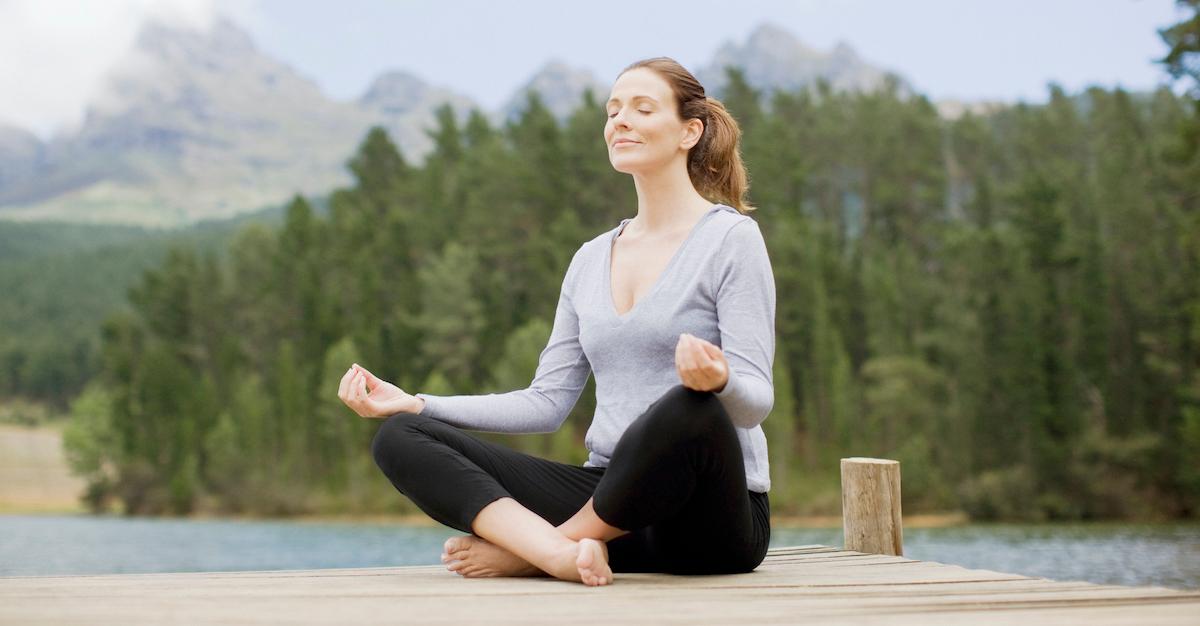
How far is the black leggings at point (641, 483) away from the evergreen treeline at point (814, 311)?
26998mm

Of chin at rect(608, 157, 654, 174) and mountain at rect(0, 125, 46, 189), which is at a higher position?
mountain at rect(0, 125, 46, 189)

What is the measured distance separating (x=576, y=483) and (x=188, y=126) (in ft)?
619

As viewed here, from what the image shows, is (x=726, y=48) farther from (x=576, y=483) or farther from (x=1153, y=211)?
(x=576, y=483)

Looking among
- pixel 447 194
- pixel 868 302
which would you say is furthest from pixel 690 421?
pixel 447 194

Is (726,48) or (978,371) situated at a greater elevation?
(726,48)

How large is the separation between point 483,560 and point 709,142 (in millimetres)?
1247

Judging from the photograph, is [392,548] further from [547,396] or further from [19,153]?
[19,153]

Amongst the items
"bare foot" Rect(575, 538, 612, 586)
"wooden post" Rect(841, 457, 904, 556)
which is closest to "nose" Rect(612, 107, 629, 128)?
"bare foot" Rect(575, 538, 612, 586)

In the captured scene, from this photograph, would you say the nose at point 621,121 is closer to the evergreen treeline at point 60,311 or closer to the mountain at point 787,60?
the evergreen treeline at point 60,311

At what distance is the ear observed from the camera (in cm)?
327

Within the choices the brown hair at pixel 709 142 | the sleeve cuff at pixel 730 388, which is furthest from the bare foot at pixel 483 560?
the brown hair at pixel 709 142

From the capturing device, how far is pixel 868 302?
4241 cm

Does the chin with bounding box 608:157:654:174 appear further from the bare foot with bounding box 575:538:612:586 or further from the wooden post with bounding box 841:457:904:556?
the wooden post with bounding box 841:457:904:556

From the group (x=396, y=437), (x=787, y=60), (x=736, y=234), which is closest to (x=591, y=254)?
(x=736, y=234)
